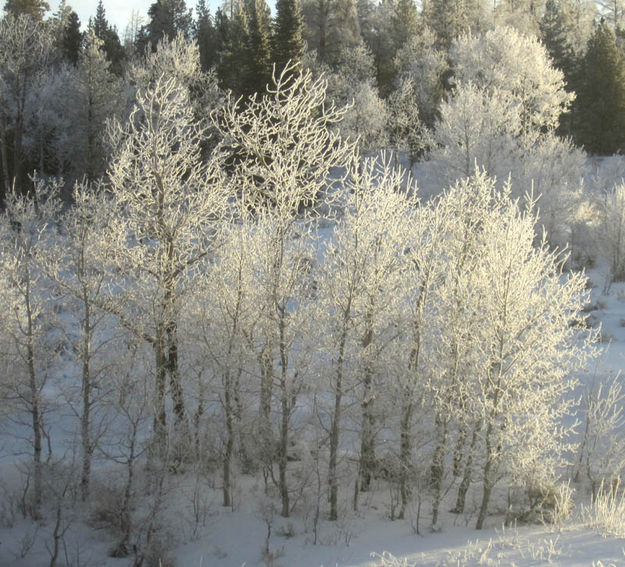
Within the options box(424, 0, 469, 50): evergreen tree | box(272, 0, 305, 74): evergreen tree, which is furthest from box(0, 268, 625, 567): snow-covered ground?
box(424, 0, 469, 50): evergreen tree

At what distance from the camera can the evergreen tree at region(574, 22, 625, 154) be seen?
36.1 metres

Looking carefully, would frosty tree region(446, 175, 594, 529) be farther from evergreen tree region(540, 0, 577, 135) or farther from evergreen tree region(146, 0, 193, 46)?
evergreen tree region(146, 0, 193, 46)

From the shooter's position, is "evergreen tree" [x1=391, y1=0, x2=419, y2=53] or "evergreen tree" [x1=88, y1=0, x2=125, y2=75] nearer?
"evergreen tree" [x1=88, y1=0, x2=125, y2=75]

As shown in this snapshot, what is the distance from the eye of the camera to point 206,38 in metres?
43.9

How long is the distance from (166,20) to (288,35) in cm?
1696

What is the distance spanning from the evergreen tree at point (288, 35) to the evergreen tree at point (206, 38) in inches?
331

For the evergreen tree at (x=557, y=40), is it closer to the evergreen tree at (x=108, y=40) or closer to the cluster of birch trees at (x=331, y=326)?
the evergreen tree at (x=108, y=40)

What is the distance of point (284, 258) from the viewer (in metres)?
11.5

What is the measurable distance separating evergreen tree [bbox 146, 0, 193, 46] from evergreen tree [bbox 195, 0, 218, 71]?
1059 millimetres

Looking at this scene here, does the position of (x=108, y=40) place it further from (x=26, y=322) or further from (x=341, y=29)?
(x=26, y=322)

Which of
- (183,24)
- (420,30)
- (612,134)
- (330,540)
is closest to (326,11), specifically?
(420,30)

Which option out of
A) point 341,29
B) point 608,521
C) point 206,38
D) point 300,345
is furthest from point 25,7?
point 608,521

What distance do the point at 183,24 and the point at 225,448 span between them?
42904 millimetres

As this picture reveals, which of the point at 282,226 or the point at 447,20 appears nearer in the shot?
the point at 282,226
